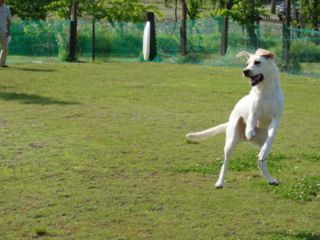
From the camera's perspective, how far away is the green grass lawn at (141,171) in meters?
5.74

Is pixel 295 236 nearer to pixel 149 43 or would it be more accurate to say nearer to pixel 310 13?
pixel 149 43

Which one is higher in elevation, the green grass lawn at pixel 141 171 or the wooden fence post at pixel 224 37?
the wooden fence post at pixel 224 37

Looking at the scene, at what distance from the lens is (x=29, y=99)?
508 inches

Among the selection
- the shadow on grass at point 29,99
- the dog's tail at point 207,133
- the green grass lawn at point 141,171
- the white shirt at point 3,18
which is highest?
the white shirt at point 3,18

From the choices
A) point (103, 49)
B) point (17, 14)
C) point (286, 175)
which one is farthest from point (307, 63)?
point (17, 14)

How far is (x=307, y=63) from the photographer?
20766mm

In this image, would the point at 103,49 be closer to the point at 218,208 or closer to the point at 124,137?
the point at 124,137

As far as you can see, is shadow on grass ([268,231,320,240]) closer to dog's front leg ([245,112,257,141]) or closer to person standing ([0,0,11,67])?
dog's front leg ([245,112,257,141])

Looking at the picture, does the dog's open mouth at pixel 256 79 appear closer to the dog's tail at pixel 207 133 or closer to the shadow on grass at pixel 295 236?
the dog's tail at pixel 207 133

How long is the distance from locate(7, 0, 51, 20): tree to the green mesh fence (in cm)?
765

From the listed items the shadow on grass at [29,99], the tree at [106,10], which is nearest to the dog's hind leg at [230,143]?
the shadow on grass at [29,99]

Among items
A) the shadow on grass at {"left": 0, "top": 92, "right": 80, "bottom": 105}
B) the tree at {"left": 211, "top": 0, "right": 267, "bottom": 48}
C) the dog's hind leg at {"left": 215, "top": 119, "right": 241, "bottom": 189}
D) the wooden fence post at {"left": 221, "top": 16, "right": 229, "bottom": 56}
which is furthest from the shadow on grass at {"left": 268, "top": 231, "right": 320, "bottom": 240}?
the tree at {"left": 211, "top": 0, "right": 267, "bottom": 48}

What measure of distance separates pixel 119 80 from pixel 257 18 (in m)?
16.9

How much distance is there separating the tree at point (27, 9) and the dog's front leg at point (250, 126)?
102 ft
